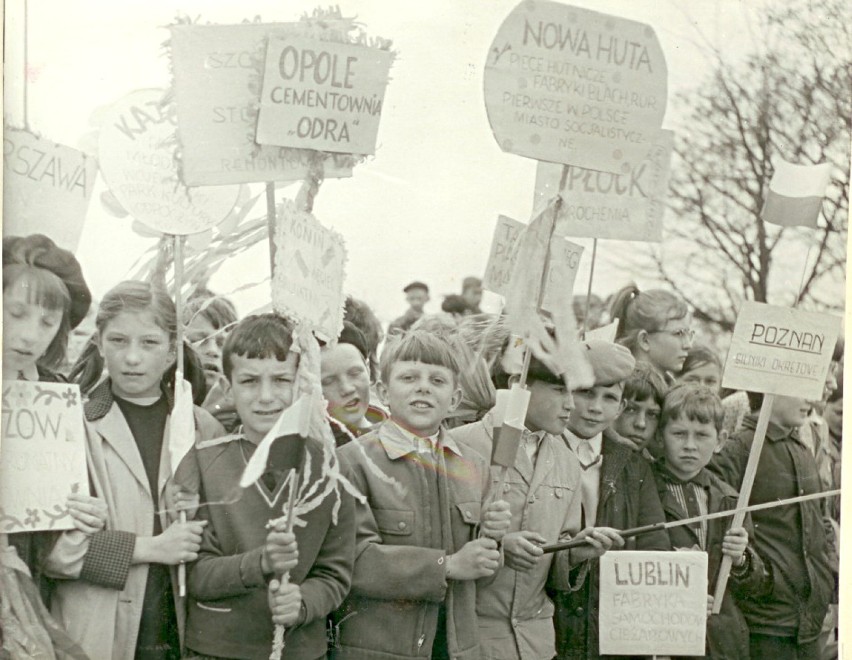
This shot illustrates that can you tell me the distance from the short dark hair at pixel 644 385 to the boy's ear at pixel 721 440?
7.8 inches

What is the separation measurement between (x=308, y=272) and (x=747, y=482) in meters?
1.37

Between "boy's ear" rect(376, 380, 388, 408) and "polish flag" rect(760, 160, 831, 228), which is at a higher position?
"polish flag" rect(760, 160, 831, 228)

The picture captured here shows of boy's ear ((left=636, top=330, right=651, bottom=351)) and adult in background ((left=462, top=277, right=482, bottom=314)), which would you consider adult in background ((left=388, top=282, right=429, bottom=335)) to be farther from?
boy's ear ((left=636, top=330, right=651, bottom=351))

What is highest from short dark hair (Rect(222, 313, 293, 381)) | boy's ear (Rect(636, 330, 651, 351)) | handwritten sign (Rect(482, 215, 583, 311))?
handwritten sign (Rect(482, 215, 583, 311))

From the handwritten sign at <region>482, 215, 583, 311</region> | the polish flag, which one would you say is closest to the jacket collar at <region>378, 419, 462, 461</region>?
the handwritten sign at <region>482, 215, 583, 311</region>

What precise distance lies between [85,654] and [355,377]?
0.95 meters

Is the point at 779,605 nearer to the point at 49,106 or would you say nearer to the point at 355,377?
the point at 355,377

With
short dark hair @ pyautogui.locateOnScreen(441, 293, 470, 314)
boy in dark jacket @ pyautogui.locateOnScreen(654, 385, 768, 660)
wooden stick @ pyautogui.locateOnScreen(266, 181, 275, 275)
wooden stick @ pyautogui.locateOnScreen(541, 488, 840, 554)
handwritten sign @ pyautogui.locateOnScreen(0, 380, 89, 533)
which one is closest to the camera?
handwritten sign @ pyautogui.locateOnScreen(0, 380, 89, 533)

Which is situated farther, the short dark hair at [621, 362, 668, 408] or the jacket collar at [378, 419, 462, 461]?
the short dark hair at [621, 362, 668, 408]

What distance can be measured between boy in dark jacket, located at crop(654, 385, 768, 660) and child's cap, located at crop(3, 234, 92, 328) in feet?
5.21

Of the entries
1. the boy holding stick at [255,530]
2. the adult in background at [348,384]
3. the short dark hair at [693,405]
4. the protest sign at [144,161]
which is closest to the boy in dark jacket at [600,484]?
the short dark hair at [693,405]

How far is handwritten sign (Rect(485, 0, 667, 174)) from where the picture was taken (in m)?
3.36

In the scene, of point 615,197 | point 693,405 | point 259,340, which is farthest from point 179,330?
point 693,405

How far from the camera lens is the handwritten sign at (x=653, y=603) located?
3.53 metres
